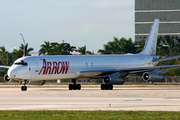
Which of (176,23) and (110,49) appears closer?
(110,49)

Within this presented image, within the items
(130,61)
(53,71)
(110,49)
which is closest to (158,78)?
(130,61)

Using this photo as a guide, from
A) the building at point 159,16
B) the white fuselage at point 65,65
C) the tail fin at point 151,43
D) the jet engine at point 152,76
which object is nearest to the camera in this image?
the white fuselage at point 65,65

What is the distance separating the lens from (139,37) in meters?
158

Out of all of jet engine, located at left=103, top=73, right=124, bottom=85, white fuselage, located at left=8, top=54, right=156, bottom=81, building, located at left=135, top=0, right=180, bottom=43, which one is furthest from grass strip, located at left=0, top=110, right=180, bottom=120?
building, located at left=135, top=0, right=180, bottom=43

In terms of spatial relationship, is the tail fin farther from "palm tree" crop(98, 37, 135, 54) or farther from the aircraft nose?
"palm tree" crop(98, 37, 135, 54)

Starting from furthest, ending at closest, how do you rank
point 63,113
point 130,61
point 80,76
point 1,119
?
point 130,61, point 80,76, point 63,113, point 1,119

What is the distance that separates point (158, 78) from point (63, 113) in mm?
29016

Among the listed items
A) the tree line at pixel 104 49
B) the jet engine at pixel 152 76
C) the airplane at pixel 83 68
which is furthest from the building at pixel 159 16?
the jet engine at pixel 152 76

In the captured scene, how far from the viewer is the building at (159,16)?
155000 mm

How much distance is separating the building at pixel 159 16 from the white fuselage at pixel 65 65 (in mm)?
104016

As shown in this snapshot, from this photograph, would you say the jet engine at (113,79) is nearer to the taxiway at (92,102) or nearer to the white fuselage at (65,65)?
the white fuselage at (65,65)

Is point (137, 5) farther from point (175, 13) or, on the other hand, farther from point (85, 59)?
point (85, 59)

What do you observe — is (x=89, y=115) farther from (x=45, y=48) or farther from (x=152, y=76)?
(x=45, y=48)

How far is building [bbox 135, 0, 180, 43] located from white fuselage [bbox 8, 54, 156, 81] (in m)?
104
